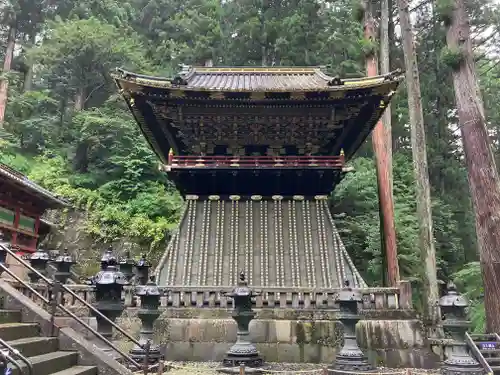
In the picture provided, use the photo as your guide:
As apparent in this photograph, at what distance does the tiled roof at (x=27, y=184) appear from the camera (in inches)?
553

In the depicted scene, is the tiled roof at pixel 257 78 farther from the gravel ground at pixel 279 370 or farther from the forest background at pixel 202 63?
the gravel ground at pixel 279 370

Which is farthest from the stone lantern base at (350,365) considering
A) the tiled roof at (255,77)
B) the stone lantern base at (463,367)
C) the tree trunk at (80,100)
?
the tree trunk at (80,100)

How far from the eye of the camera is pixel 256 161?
40.9ft

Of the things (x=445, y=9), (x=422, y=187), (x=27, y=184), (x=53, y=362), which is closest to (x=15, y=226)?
(x=27, y=184)

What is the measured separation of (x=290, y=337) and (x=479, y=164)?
5861 mm

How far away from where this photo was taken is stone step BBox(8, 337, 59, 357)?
543 cm

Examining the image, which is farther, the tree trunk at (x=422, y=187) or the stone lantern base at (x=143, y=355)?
the tree trunk at (x=422, y=187)

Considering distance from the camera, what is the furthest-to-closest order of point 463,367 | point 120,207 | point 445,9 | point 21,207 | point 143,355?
point 120,207 < point 21,207 < point 445,9 < point 143,355 < point 463,367

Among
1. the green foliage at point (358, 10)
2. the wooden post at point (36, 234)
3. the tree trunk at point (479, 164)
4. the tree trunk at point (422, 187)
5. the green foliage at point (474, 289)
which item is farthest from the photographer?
the wooden post at point (36, 234)

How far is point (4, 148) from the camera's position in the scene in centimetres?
2341

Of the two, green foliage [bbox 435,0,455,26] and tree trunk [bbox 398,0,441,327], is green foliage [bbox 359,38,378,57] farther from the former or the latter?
green foliage [bbox 435,0,455,26]

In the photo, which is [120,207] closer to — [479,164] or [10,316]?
[10,316]

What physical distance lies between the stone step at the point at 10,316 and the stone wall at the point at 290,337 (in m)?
3.67

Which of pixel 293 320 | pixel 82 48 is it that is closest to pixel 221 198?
pixel 293 320
